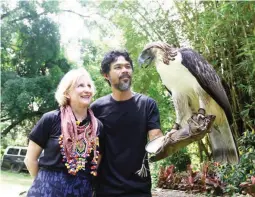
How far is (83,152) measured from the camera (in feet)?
5.52

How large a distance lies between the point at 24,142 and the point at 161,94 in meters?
13.4

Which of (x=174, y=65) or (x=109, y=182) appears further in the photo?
(x=174, y=65)

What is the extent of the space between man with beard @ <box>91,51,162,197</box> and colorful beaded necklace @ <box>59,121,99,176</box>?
0.29 ft

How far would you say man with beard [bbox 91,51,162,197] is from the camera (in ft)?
5.76

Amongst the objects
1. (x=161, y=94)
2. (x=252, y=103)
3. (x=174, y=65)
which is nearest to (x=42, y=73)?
(x=161, y=94)

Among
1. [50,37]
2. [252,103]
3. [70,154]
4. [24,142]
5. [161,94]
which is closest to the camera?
[70,154]

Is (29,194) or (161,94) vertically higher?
(161,94)

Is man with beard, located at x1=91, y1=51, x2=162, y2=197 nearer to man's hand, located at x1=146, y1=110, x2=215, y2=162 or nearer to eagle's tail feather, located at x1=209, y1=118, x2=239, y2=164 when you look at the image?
man's hand, located at x1=146, y1=110, x2=215, y2=162

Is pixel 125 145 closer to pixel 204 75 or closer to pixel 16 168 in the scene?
pixel 204 75

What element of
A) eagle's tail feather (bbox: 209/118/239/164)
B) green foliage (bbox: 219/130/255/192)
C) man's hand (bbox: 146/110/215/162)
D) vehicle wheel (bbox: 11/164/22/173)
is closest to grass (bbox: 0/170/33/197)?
vehicle wheel (bbox: 11/164/22/173)

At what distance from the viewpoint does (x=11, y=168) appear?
13203mm

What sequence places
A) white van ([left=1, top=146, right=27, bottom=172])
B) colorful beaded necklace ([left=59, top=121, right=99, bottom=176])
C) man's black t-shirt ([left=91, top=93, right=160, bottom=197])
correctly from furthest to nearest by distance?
white van ([left=1, top=146, right=27, bottom=172]) < man's black t-shirt ([left=91, top=93, right=160, bottom=197]) < colorful beaded necklace ([left=59, top=121, right=99, bottom=176])

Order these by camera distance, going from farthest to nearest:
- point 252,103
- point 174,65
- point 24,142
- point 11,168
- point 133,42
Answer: point 24,142, point 11,168, point 133,42, point 252,103, point 174,65

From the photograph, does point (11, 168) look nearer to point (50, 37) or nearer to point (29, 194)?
point (50, 37)
